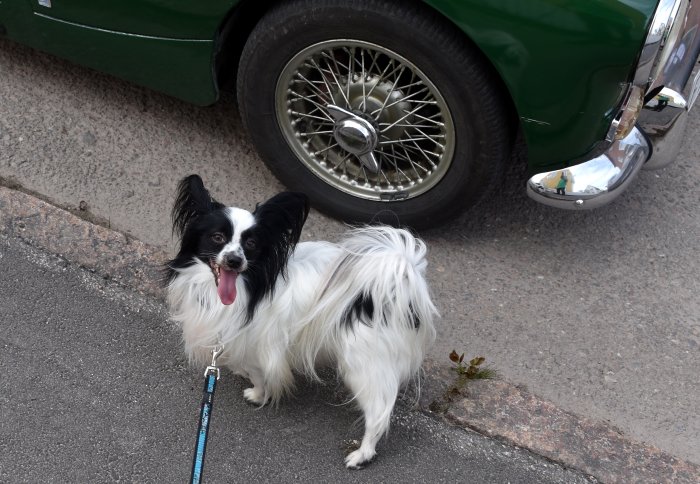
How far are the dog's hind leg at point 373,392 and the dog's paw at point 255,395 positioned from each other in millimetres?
386

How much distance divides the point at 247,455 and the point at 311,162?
4.46 ft

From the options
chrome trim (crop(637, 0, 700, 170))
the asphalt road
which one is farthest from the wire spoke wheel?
chrome trim (crop(637, 0, 700, 170))

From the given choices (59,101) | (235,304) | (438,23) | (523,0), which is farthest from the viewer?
(59,101)

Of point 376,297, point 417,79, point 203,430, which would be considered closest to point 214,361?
point 203,430

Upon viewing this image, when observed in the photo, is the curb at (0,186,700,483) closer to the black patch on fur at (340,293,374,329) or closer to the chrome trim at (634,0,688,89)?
the black patch on fur at (340,293,374,329)

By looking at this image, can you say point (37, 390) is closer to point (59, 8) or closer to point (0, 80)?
point (59, 8)

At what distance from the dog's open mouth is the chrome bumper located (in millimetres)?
1386

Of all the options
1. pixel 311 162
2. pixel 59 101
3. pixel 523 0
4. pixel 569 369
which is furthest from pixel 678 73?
pixel 59 101

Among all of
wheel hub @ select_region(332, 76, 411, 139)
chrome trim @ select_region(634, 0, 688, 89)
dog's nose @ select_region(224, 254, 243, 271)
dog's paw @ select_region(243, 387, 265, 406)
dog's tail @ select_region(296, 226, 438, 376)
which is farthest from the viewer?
wheel hub @ select_region(332, 76, 411, 139)

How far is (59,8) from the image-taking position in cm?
351

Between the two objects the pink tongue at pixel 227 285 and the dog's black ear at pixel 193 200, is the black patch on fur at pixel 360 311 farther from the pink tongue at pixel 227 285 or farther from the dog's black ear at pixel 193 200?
the dog's black ear at pixel 193 200

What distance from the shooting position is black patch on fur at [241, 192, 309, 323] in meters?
2.39

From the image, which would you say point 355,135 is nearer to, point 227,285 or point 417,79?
point 417,79

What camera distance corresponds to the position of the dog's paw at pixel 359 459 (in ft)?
9.19
